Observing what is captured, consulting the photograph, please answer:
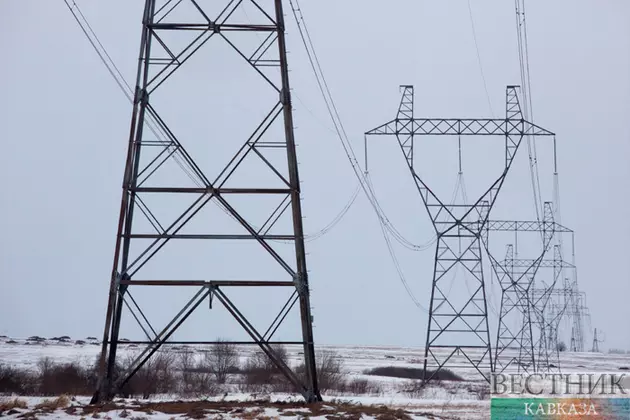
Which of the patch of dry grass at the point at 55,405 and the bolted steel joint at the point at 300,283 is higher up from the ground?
the bolted steel joint at the point at 300,283

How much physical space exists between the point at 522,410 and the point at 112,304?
13.1 metres

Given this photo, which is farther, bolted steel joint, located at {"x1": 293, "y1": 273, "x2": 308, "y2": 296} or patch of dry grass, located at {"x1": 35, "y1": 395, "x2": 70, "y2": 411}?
bolted steel joint, located at {"x1": 293, "y1": 273, "x2": 308, "y2": 296}

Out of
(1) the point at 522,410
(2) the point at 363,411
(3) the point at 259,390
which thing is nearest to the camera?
(2) the point at 363,411

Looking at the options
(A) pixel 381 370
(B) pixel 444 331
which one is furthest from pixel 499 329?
(B) pixel 444 331

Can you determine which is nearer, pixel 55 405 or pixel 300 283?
pixel 55 405

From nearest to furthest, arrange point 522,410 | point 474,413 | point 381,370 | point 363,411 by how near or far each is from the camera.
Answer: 1. point 363,411
2. point 522,410
3. point 474,413
4. point 381,370

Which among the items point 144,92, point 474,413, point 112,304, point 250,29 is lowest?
point 474,413

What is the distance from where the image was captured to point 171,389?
43.8 m

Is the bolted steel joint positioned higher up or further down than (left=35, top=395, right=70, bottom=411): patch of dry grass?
higher up

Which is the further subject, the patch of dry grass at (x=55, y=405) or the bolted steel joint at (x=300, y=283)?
the bolted steel joint at (x=300, y=283)

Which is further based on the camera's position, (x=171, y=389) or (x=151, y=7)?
(x=171, y=389)

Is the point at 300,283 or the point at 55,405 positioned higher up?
the point at 300,283

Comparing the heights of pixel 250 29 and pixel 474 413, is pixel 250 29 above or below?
above

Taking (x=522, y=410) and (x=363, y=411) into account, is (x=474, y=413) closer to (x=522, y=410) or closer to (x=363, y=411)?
(x=522, y=410)
